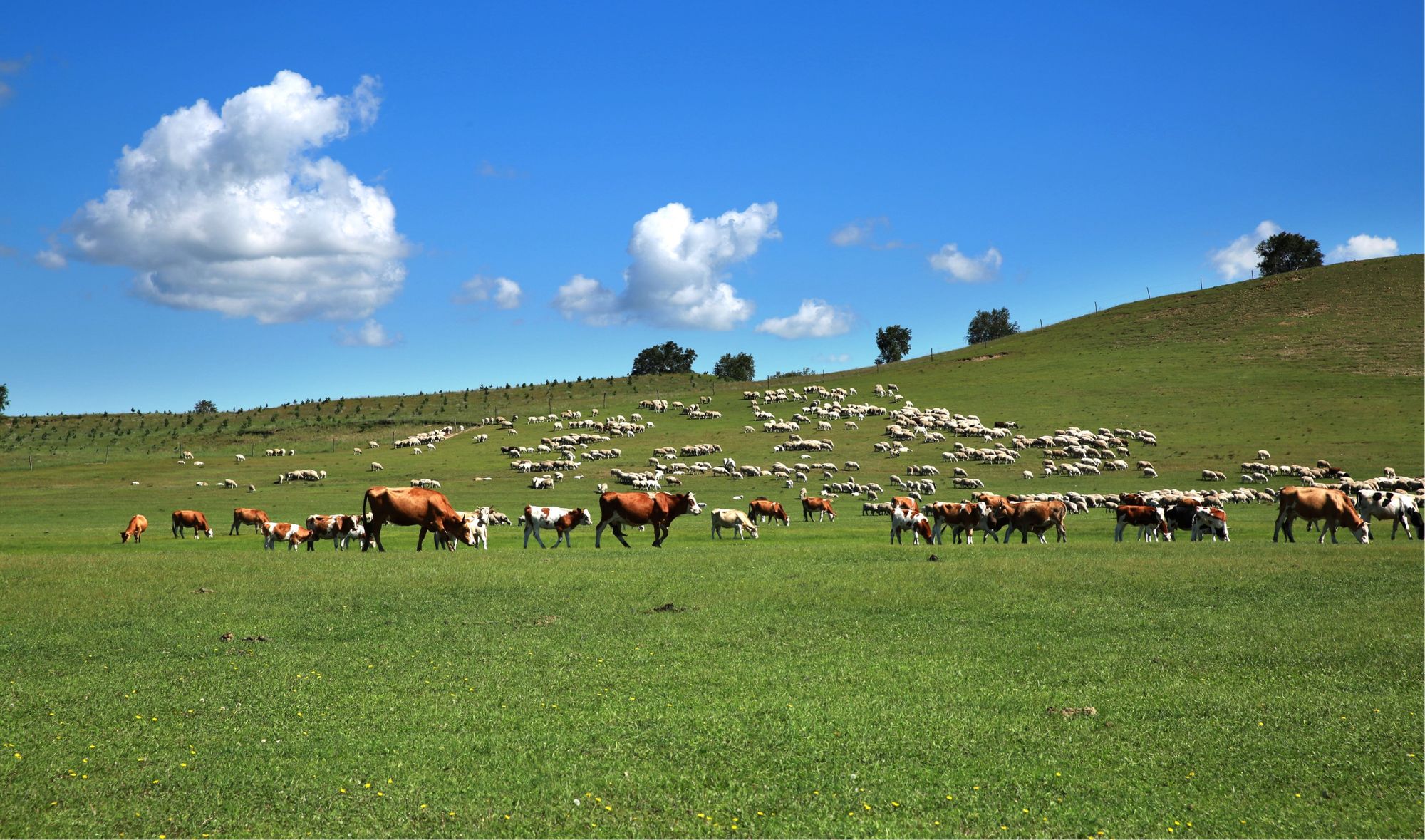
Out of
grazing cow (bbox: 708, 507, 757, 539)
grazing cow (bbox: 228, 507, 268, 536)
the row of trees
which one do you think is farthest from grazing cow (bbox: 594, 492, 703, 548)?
the row of trees

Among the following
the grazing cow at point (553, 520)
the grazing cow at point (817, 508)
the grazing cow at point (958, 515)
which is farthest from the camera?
the grazing cow at point (817, 508)

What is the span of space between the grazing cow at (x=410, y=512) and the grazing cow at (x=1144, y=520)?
25146mm

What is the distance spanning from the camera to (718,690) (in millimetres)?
13602

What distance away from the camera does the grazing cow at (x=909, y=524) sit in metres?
36.4

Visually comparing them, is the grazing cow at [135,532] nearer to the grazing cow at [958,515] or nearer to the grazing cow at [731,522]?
the grazing cow at [731,522]

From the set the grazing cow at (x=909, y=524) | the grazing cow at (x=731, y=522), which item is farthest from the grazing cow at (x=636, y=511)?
the grazing cow at (x=909, y=524)

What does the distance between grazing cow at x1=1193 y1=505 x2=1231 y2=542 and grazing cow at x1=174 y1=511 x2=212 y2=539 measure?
42006mm

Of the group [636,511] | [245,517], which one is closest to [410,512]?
[636,511]

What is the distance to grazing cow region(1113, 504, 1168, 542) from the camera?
36.4m

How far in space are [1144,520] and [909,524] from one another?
9.04m

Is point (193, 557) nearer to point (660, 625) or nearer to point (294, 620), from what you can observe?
point (294, 620)

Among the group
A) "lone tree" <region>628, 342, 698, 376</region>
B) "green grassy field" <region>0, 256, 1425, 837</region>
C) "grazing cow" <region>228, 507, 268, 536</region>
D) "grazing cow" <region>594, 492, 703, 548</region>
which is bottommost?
"green grassy field" <region>0, 256, 1425, 837</region>

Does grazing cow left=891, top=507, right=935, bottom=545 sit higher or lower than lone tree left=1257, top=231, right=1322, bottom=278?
lower

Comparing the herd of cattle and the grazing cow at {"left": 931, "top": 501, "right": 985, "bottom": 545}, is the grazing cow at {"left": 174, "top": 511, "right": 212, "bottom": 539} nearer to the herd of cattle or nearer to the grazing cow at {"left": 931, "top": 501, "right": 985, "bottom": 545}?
the herd of cattle
